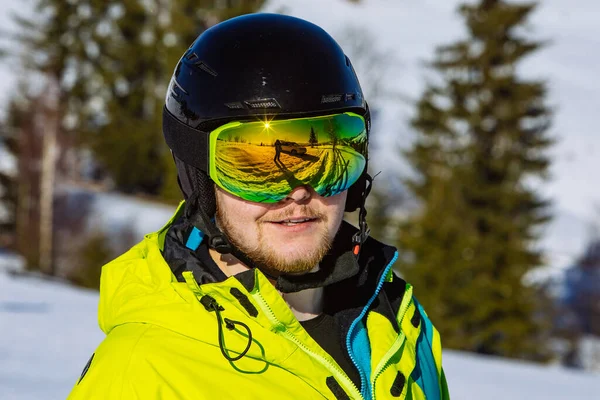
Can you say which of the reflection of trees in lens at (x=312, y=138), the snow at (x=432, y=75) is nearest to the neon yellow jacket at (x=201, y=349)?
the reflection of trees in lens at (x=312, y=138)

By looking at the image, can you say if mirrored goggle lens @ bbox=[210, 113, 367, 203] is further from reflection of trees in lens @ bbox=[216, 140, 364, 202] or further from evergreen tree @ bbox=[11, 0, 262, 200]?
evergreen tree @ bbox=[11, 0, 262, 200]

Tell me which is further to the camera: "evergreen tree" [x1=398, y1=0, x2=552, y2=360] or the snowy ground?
"evergreen tree" [x1=398, y1=0, x2=552, y2=360]

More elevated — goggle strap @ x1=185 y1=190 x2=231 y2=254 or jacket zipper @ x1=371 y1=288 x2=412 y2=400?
goggle strap @ x1=185 y1=190 x2=231 y2=254

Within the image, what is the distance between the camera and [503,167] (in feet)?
67.5

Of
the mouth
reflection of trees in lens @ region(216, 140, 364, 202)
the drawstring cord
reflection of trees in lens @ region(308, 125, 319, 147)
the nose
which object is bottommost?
the drawstring cord

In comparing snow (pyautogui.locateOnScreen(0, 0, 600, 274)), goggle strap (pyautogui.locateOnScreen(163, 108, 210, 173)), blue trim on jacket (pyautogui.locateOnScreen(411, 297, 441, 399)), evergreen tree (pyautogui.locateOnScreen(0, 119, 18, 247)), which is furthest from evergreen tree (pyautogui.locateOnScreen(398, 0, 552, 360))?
goggle strap (pyautogui.locateOnScreen(163, 108, 210, 173))

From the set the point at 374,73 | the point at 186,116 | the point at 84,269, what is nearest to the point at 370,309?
the point at 186,116

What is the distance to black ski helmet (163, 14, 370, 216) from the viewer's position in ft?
6.07

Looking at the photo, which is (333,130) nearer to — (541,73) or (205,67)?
(205,67)

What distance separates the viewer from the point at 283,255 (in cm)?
182

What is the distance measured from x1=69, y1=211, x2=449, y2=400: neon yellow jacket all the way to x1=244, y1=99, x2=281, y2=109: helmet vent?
41cm

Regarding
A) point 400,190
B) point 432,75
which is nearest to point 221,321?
point 400,190

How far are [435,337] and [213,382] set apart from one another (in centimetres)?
83

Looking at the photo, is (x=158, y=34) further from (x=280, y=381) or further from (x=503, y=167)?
(x=280, y=381)
